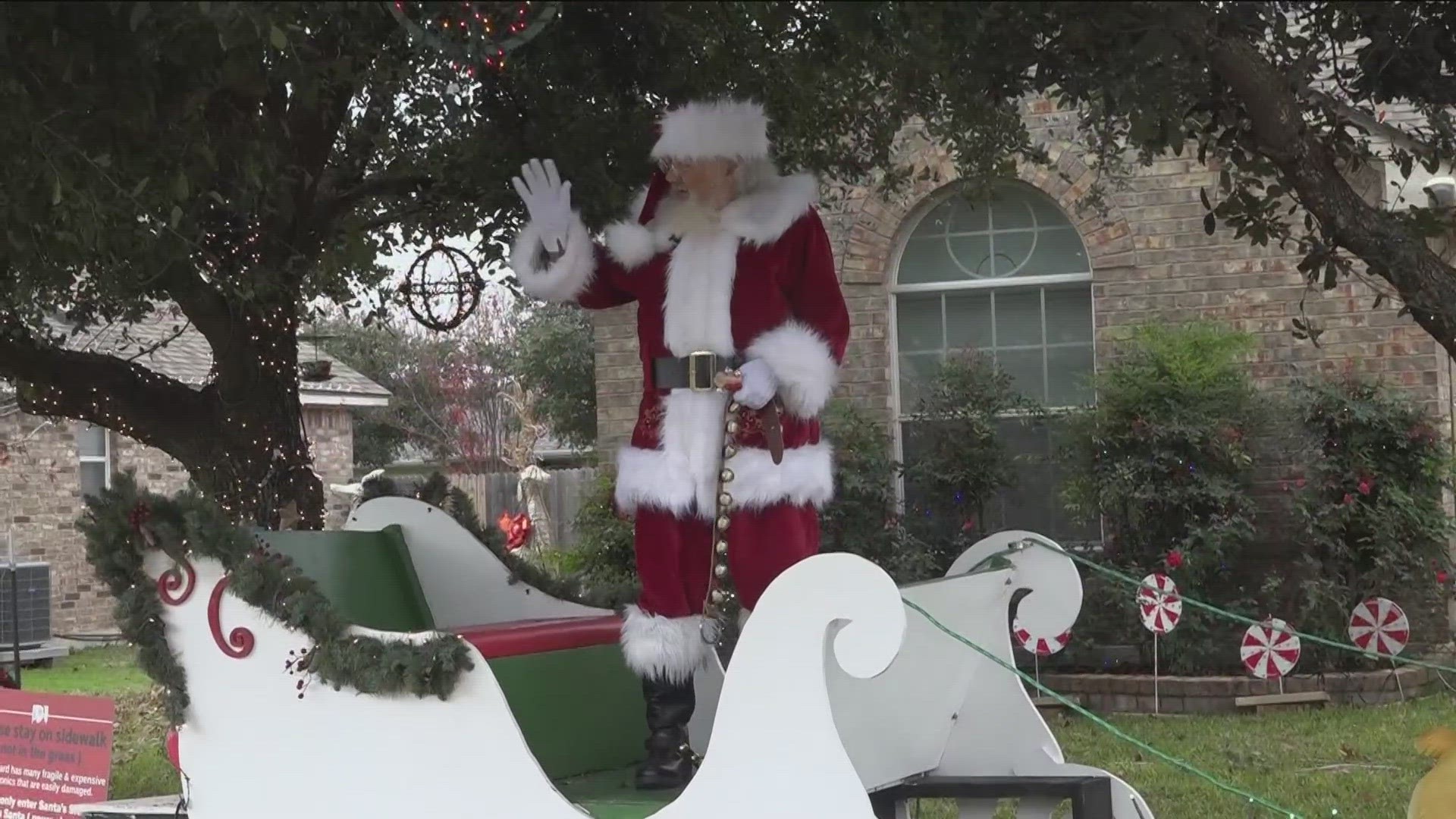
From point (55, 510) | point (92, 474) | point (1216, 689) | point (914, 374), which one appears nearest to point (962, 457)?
point (914, 374)

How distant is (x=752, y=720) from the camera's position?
2.72 meters

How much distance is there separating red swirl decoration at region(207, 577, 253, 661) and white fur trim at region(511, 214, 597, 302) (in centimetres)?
89

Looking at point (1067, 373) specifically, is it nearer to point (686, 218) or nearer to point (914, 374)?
point (914, 374)

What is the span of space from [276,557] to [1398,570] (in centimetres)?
630

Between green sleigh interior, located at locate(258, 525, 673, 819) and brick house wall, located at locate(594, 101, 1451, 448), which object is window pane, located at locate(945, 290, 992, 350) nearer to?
brick house wall, located at locate(594, 101, 1451, 448)

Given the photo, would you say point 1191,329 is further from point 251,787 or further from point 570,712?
point 251,787

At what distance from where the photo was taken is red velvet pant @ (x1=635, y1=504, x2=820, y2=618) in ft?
Result: 10.6

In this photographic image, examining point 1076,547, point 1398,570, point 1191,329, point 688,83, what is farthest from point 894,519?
point 688,83

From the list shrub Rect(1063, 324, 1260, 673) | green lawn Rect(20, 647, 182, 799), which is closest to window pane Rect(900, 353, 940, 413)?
shrub Rect(1063, 324, 1260, 673)

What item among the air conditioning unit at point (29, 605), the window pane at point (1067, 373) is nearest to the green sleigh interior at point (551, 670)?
the window pane at point (1067, 373)

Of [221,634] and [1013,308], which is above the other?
[1013,308]

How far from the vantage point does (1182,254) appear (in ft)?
28.8

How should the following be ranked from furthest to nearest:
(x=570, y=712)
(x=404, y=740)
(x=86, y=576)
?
(x=86, y=576) < (x=570, y=712) < (x=404, y=740)

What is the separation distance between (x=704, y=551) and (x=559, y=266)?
2.24ft
